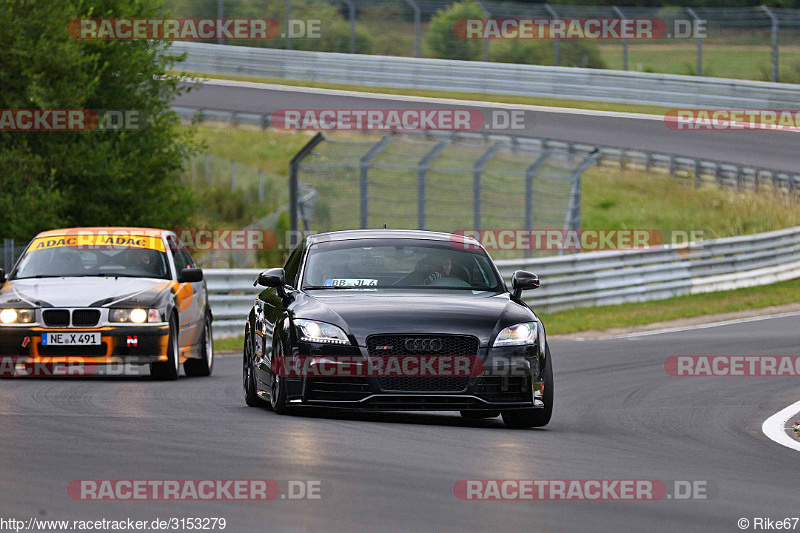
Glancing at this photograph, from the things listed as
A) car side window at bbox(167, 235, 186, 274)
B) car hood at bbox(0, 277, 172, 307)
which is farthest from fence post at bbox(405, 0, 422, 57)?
car hood at bbox(0, 277, 172, 307)

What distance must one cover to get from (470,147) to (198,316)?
1259cm

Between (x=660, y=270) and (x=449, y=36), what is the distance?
747 inches

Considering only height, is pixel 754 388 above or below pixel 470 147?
below

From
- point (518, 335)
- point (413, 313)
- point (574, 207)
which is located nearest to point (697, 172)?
point (574, 207)

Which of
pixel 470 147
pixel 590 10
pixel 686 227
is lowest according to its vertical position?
pixel 686 227

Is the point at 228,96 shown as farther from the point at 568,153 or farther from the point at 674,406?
the point at 674,406

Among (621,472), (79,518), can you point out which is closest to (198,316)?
(621,472)

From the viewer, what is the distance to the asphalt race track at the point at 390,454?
6.42 metres

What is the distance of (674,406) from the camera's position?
1220 centimetres

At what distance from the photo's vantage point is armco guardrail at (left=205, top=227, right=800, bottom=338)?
2492cm

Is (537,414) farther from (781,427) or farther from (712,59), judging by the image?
(712,59)

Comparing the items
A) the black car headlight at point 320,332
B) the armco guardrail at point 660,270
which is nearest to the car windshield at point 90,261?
the black car headlight at point 320,332

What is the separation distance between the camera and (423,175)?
24406 mm

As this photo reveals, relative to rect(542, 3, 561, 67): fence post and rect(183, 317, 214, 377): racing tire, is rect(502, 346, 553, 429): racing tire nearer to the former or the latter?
rect(183, 317, 214, 377): racing tire
